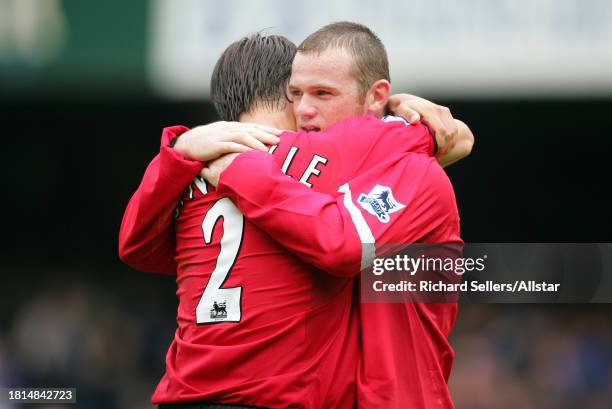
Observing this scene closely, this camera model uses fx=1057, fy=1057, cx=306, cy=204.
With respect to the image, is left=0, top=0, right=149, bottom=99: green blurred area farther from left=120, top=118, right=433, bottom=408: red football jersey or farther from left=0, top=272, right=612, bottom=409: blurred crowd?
left=120, top=118, right=433, bottom=408: red football jersey

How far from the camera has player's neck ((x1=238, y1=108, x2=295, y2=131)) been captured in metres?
3.13

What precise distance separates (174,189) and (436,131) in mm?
799

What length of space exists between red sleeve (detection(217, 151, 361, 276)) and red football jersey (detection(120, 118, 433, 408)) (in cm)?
4

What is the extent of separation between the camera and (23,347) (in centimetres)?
838

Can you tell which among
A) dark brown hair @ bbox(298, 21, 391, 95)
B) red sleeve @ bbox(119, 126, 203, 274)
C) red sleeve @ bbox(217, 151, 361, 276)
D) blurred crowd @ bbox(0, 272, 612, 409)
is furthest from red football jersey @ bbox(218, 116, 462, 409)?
blurred crowd @ bbox(0, 272, 612, 409)

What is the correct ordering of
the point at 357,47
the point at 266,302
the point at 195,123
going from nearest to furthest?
the point at 266,302 → the point at 357,47 → the point at 195,123

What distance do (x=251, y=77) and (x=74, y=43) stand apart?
174 inches

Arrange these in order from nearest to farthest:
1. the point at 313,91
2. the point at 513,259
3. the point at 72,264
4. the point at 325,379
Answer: the point at 325,379, the point at 313,91, the point at 513,259, the point at 72,264

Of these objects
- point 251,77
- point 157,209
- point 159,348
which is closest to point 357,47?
point 251,77

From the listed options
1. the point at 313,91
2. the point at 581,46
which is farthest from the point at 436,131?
the point at 581,46

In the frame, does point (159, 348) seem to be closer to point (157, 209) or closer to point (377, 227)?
point (157, 209)

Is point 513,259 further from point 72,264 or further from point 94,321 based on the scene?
point 72,264

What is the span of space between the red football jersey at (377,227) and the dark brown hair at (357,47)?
0.27m

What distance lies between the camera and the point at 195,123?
802 cm
